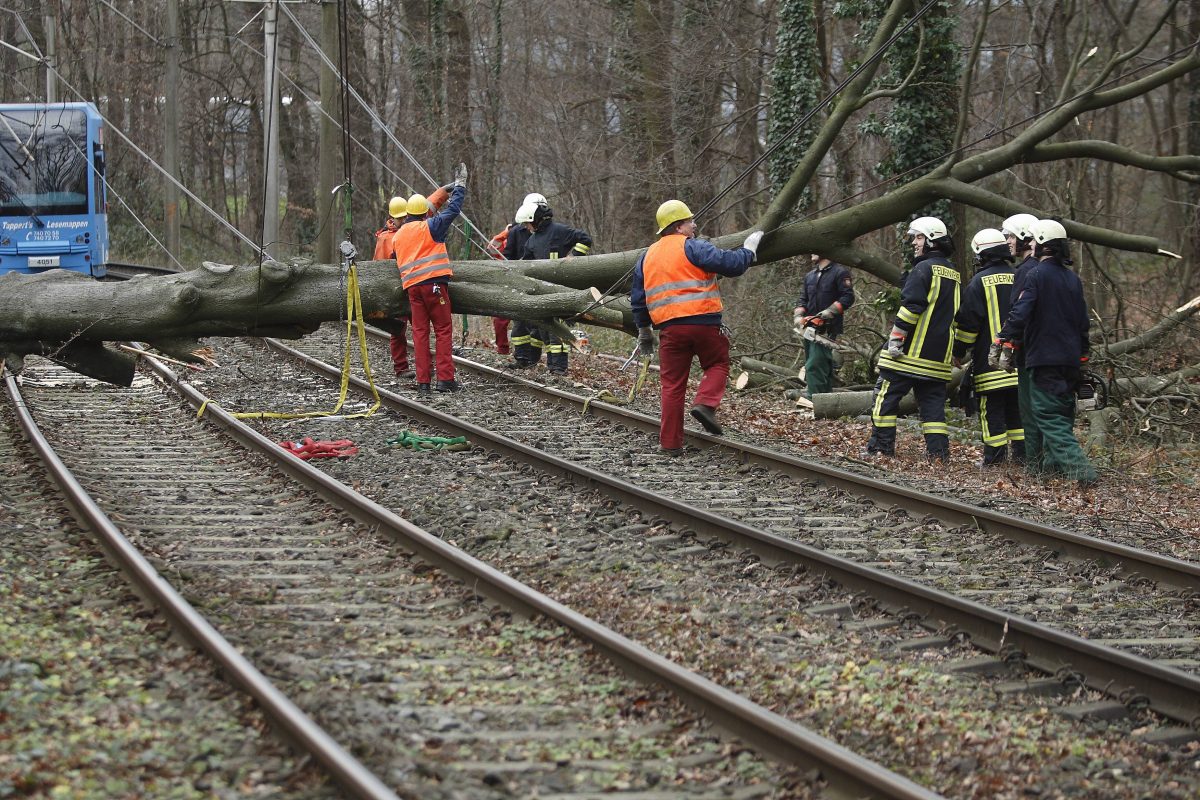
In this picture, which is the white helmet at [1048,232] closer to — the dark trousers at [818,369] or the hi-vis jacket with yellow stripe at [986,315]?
the hi-vis jacket with yellow stripe at [986,315]

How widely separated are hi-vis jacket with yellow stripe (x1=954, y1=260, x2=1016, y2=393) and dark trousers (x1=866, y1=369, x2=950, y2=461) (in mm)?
342

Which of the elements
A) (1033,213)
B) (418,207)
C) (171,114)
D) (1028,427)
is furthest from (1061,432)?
(171,114)

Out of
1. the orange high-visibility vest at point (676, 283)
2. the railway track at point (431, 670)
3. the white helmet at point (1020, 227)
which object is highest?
the white helmet at point (1020, 227)

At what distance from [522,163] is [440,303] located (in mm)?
18563

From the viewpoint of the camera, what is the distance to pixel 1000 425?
10383 millimetres

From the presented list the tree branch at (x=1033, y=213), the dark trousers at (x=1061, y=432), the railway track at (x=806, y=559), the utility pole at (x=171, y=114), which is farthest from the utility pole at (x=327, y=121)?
the dark trousers at (x=1061, y=432)

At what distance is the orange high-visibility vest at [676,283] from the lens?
1002cm

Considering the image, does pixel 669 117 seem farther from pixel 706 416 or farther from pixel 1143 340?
pixel 706 416

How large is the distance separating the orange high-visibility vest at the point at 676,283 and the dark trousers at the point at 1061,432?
253 centimetres

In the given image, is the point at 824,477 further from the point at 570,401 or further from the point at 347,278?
the point at 347,278

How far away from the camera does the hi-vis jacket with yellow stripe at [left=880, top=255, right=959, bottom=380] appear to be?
1021 centimetres

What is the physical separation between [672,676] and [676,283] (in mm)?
5552

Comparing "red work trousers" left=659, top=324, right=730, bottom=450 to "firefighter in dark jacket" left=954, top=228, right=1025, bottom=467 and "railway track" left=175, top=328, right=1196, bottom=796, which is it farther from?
"firefighter in dark jacket" left=954, top=228, right=1025, bottom=467

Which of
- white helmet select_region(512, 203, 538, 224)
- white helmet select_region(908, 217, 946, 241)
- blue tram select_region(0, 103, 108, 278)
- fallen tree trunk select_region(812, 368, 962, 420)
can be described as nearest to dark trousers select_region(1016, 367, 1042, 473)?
white helmet select_region(908, 217, 946, 241)
